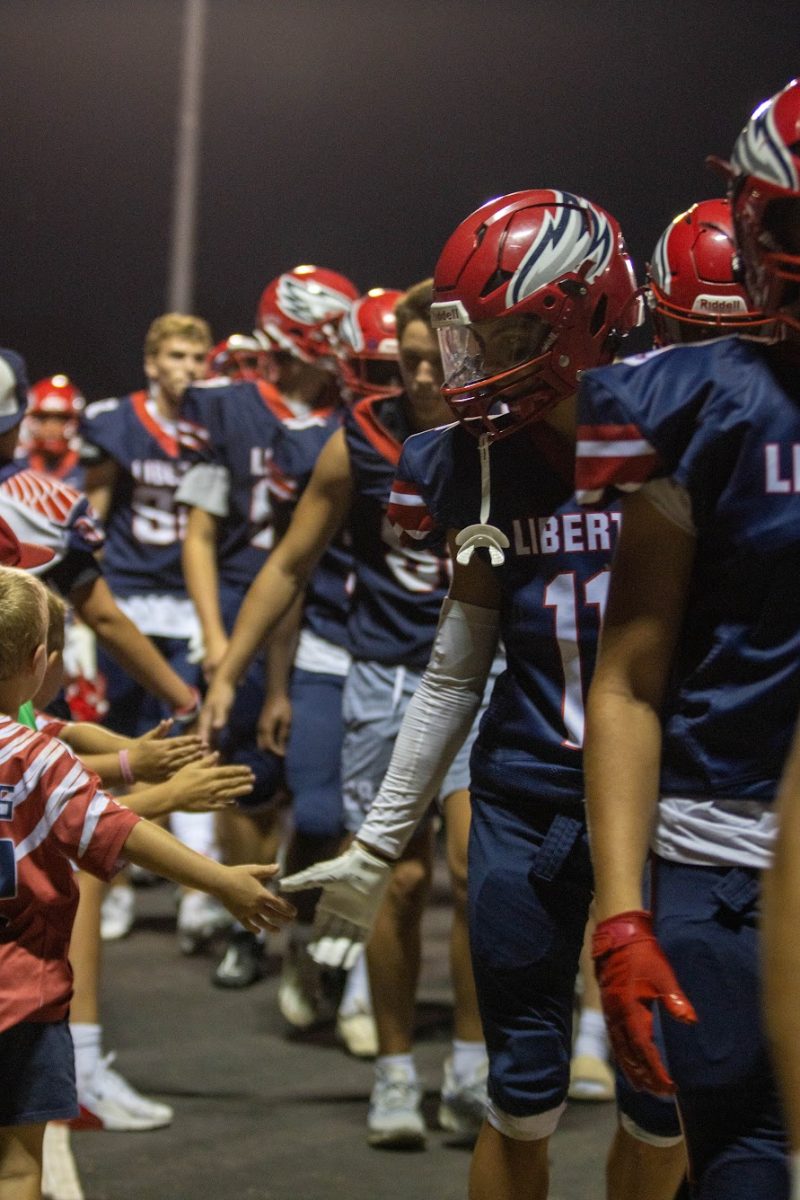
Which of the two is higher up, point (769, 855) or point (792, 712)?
point (792, 712)

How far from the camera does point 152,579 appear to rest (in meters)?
6.36

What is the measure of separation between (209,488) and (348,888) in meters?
2.94

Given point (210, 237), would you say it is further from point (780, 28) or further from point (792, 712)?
point (792, 712)

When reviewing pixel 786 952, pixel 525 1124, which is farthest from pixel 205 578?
pixel 786 952

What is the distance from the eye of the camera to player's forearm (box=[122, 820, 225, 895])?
259 cm

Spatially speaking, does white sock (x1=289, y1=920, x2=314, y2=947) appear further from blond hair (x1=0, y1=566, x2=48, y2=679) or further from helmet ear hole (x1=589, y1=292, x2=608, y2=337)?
helmet ear hole (x1=589, y1=292, x2=608, y2=337)

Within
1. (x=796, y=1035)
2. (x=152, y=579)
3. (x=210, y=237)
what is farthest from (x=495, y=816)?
(x=210, y=237)

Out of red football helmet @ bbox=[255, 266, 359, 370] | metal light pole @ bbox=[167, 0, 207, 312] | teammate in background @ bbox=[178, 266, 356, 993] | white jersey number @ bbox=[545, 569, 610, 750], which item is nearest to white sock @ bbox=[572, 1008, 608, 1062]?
teammate in background @ bbox=[178, 266, 356, 993]

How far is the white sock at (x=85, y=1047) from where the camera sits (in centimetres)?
385

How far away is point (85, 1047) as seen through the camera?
388 centimetres

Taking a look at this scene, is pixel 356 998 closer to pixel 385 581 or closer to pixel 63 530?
pixel 385 581

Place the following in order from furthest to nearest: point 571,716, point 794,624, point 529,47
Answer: point 529,47 < point 571,716 < point 794,624

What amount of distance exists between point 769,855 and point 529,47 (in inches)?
332

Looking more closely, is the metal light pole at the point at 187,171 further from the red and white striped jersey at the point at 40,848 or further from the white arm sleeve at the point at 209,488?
the red and white striped jersey at the point at 40,848
